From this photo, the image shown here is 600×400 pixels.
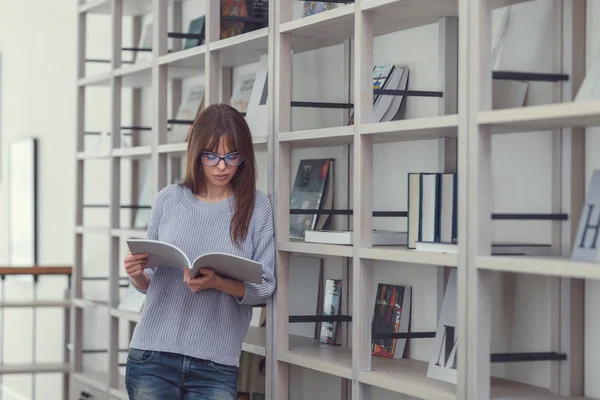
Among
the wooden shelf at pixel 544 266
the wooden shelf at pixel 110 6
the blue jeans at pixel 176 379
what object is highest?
the wooden shelf at pixel 110 6

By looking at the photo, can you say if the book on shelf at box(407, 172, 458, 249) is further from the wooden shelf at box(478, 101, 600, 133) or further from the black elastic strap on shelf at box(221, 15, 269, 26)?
the black elastic strap on shelf at box(221, 15, 269, 26)

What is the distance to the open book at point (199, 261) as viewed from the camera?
2578 mm

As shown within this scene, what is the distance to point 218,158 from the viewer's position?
277 centimetres

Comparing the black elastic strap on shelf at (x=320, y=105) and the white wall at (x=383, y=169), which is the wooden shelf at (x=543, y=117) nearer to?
the white wall at (x=383, y=169)

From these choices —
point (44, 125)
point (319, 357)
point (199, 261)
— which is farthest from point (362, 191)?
point (44, 125)

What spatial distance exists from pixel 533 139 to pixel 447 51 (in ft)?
1.44

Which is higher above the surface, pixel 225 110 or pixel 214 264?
pixel 225 110

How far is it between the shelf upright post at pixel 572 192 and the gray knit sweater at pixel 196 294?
90cm

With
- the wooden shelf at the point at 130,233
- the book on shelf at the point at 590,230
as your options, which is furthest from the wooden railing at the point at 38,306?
the book on shelf at the point at 590,230

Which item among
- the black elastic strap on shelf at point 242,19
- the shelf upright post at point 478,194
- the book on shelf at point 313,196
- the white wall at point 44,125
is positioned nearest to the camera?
the shelf upright post at point 478,194

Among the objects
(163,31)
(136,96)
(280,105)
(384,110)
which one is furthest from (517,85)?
(136,96)

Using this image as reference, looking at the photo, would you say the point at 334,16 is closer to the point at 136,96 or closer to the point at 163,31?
the point at 163,31

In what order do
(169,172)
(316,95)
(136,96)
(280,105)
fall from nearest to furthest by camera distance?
(280,105)
(316,95)
(169,172)
(136,96)

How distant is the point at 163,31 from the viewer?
12.7 feet
